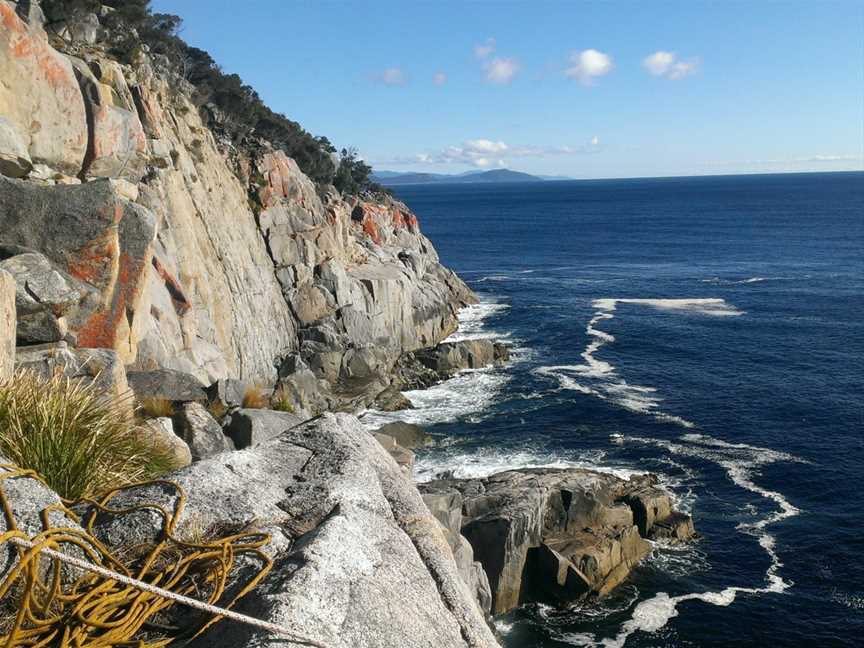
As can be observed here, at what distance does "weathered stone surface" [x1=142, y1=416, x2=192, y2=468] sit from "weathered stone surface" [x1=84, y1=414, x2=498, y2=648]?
4.03 m

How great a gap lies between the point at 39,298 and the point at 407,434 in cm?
2622

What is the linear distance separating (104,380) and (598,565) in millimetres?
20501

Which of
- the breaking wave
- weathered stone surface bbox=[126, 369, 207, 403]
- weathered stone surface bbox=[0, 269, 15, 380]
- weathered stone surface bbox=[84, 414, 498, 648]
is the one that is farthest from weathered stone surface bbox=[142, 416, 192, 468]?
the breaking wave

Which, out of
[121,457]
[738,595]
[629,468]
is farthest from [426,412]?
[121,457]

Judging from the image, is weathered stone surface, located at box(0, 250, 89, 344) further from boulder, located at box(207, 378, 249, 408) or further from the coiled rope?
the coiled rope

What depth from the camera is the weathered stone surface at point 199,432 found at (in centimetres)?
1539

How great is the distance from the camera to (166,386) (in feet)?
61.9

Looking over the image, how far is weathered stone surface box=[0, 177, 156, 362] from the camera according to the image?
18.3m

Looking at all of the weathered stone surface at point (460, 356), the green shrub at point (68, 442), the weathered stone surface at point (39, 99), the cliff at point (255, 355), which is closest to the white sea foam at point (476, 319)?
the cliff at point (255, 355)

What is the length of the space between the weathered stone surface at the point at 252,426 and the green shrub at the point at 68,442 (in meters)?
5.98

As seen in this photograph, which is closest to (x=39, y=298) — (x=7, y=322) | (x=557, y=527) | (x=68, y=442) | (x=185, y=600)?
(x=7, y=322)

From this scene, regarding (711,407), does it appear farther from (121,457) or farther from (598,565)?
(121,457)

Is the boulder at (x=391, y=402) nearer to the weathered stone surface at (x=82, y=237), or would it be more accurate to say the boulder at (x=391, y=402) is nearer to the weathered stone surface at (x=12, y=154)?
the weathered stone surface at (x=12, y=154)

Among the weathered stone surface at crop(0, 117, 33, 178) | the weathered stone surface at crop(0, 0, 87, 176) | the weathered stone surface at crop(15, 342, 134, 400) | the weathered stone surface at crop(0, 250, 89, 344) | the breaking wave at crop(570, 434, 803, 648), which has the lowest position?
the breaking wave at crop(570, 434, 803, 648)
